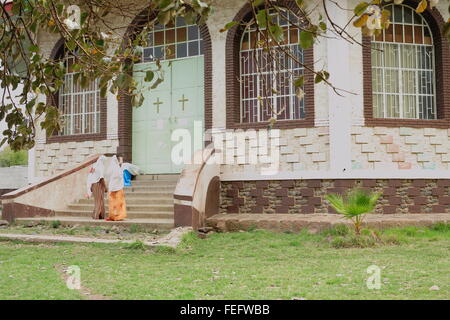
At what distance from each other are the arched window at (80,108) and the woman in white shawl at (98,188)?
3.07 meters

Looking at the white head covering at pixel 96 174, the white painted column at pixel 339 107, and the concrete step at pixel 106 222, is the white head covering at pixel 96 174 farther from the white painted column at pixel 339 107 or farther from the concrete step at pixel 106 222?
the white painted column at pixel 339 107

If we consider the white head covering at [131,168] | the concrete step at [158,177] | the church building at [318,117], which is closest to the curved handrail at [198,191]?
the church building at [318,117]

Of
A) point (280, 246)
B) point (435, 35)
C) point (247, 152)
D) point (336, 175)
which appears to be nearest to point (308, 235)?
point (280, 246)

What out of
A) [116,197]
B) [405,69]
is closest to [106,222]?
[116,197]

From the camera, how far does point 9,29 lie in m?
5.04

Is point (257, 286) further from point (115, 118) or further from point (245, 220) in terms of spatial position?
point (115, 118)

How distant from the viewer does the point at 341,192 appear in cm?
1157

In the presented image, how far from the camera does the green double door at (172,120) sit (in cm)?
1373

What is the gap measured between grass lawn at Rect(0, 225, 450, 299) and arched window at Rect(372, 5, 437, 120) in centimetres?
323

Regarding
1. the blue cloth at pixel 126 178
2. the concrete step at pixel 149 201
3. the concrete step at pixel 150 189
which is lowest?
the concrete step at pixel 149 201

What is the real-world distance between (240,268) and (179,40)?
27.2 ft

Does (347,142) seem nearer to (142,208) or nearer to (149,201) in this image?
(149,201)

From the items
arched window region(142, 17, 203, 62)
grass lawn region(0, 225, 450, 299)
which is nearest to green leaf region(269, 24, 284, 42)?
grass lawn region(0, 225, 450, 299)

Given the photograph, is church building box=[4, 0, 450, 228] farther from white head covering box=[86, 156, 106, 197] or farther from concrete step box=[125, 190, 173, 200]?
white head covering box=[86, 156, 106, 197]
